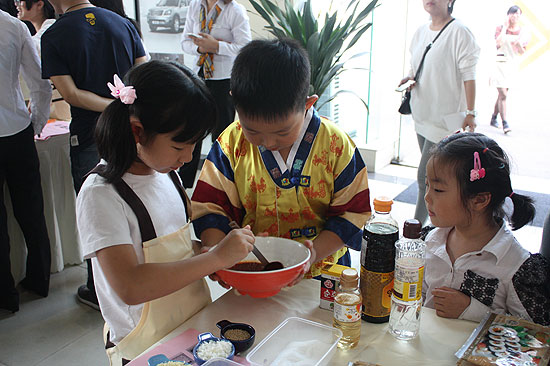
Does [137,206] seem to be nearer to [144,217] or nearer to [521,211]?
[144,217]

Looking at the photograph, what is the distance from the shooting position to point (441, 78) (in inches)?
117

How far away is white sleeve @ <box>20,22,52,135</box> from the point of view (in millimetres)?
2357

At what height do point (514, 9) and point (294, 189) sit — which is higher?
point (514, 9)

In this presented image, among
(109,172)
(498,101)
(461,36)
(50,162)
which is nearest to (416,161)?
(498,101)

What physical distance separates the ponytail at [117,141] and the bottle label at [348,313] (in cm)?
57

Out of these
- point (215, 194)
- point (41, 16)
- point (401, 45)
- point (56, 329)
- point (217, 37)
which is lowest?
point (56, 329)

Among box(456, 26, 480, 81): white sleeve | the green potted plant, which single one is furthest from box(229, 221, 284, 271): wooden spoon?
the green potted plant

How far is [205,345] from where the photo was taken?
96cm

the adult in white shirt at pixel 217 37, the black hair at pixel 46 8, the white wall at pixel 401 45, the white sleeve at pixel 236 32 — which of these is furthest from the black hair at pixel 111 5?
the white wall at pixel 401 45

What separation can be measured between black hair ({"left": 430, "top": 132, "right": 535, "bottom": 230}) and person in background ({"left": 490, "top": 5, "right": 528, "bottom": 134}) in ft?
13.6

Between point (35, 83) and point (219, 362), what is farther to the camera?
point (35, 83)

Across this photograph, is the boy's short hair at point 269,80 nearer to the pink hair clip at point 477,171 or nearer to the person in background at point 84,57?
the pink hair clip at point 477,171

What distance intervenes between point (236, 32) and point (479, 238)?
2.62 m

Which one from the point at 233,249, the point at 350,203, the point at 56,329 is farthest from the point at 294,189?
the point at 56,329
